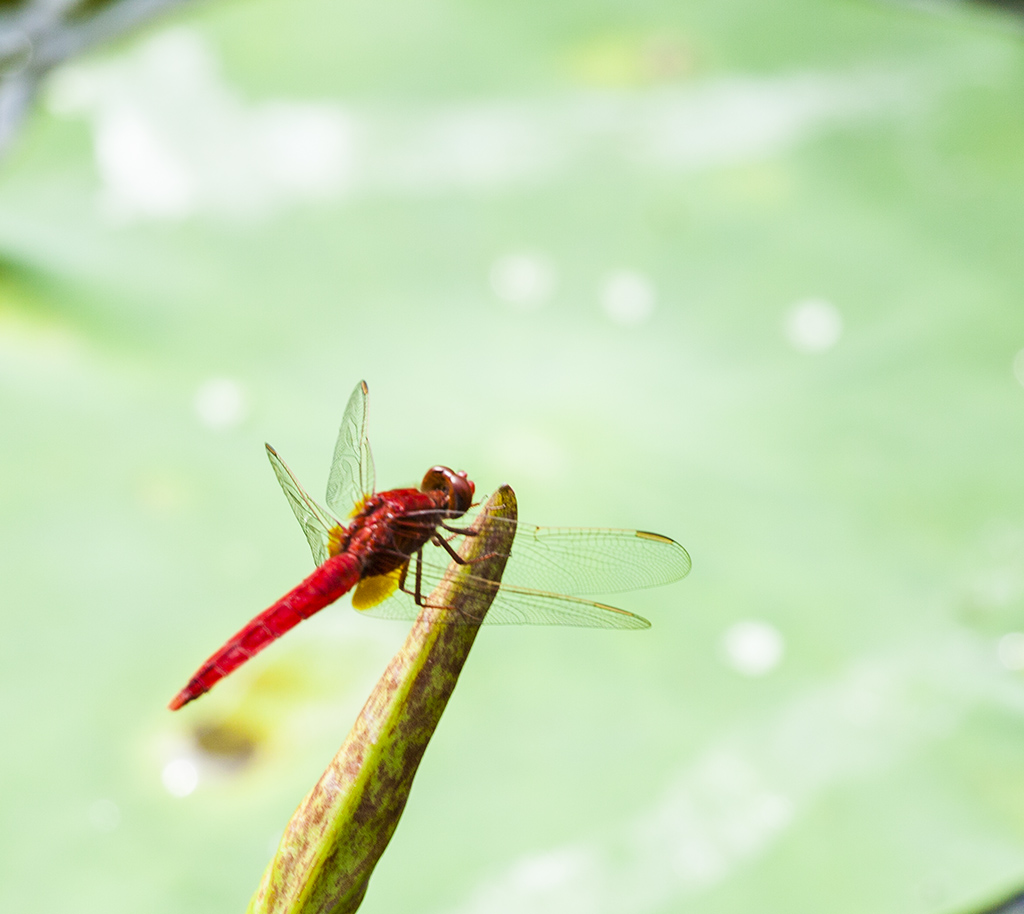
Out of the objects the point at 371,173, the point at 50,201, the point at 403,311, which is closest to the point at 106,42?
the point at 50,201

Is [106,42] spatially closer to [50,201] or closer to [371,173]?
[50,201]

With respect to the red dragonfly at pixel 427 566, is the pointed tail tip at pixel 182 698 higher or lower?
lower

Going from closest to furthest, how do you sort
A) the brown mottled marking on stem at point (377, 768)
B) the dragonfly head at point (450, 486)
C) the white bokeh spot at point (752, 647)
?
1. the brown mottled marking on stem at point (377, 768)
2. the dragonfly head at point (450, 486)
3. the white bokeh spot at point (752, 647)

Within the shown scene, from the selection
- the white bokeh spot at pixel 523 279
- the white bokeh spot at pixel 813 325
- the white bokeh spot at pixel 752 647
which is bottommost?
the white bokeh spot at pixel 752 647

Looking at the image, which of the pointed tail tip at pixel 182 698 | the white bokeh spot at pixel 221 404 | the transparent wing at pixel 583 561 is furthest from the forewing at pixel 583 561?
the white bokeh spot at pixel 221 404

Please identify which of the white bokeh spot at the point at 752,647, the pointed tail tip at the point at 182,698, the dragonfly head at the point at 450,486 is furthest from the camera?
the white bokeh spot at the point at 752,647

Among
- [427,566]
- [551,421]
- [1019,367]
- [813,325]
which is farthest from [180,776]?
[1019,367]

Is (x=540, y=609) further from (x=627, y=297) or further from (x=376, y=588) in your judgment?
(x=627, y=297)

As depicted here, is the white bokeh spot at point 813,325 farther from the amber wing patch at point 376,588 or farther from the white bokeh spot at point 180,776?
the white bokeh spot at point 180,776
